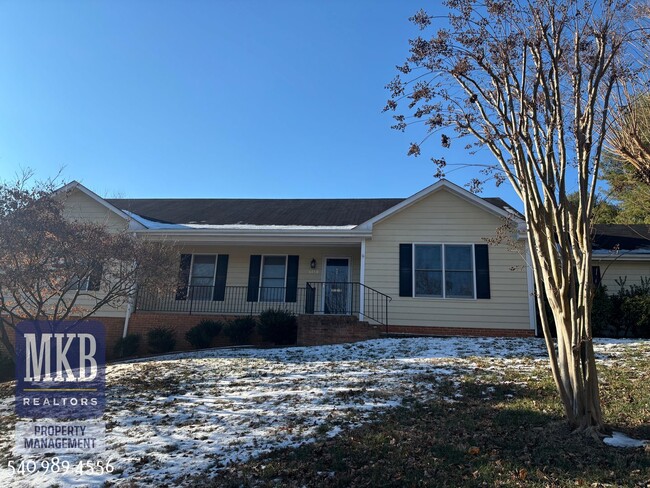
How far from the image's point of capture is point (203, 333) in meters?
11.8

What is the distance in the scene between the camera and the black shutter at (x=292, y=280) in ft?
44.7

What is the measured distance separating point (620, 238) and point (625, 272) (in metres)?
1.67

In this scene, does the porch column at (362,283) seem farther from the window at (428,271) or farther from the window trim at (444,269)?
the window at (428,271)

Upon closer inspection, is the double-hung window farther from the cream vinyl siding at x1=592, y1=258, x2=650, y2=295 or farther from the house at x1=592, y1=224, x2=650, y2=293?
the cream vinyl siding at x1=592, y1=258, x2=650, y2=295

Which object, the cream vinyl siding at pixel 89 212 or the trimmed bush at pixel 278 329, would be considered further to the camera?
the cream vinyl siding at pixel 89 212

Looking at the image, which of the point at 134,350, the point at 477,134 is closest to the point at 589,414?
the point at 477,134

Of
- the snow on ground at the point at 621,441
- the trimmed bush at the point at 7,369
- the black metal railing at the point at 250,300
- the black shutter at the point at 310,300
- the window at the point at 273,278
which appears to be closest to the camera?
the snow on ground at the point at 621,441

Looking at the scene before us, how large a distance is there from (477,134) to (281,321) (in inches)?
303

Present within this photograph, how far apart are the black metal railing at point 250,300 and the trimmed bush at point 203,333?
59.5 inches

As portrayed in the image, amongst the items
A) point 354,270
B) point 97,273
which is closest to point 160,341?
point 97,273

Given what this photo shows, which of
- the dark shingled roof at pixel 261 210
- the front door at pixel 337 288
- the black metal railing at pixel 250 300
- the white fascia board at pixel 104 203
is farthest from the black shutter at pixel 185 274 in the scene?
the front door at pixel 337 288

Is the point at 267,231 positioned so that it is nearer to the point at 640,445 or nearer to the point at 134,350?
the point at 134,350

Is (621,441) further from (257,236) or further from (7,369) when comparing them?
(7,369)

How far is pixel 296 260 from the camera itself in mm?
14055
